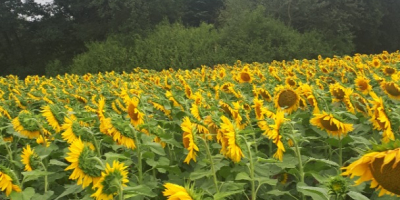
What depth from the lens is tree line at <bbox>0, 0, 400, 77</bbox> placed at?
1680cm

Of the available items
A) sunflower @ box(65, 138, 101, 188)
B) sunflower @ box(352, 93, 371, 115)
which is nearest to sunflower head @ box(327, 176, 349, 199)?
sunflower @ box(65, 138, 101, 188)

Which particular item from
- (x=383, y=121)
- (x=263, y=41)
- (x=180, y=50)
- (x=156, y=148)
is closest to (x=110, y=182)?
(x=156, y=148)

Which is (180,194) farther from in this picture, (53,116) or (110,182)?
(53,116)

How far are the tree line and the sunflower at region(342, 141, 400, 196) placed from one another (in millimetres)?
14483

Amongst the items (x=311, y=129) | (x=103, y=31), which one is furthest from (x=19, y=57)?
(x=311, y=129)

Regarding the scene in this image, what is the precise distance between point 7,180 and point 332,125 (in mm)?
1300

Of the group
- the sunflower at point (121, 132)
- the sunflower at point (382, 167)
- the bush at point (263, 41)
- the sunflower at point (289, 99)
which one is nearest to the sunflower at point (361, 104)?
the sunflower at point (289, 99)

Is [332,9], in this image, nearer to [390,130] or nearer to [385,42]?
[385,42]

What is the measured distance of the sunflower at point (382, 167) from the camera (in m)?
0.96

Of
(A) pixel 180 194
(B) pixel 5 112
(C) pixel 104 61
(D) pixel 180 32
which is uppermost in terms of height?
(A) pixel 180 194

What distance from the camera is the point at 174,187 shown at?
107 centimetres

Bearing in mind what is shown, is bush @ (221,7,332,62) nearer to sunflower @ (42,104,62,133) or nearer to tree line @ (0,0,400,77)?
tree line @ (0,0,400,77)

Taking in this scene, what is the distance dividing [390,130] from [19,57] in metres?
27.9

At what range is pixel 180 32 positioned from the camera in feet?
60.3
